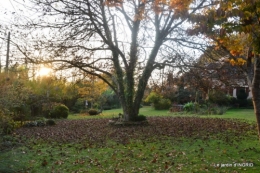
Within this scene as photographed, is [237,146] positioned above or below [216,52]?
below

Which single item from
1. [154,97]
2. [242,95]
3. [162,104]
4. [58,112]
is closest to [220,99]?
[242,95]

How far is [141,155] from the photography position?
7.65 m

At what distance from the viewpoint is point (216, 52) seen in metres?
12.2

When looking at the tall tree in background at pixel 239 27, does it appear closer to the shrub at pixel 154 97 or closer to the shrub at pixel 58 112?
the shrub at pixel 58 112

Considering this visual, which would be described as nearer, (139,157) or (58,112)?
(139,157)

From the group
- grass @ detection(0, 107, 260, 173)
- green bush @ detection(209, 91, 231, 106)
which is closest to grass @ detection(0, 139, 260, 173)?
grass @ detection(0, 107, 260, 173)

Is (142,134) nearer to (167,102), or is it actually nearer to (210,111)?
(210,111)

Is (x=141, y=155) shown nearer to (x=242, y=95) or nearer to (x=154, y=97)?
(x=154, y=97)

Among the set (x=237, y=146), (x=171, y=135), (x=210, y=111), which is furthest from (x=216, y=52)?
(x=210, y=111)

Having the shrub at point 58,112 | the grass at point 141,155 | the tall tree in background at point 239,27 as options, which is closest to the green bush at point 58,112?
the shrub at point 58,112

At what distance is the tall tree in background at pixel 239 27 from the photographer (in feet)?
17.5

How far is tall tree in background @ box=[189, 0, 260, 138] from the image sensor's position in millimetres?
5328

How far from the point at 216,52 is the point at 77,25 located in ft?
21.1

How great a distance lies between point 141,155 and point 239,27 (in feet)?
13.6
